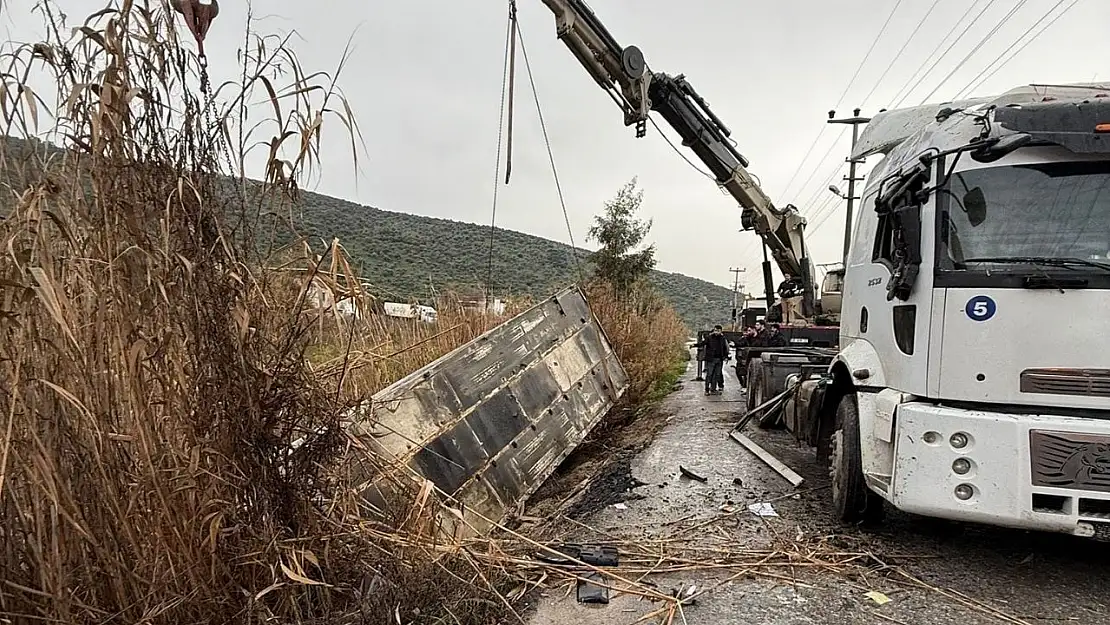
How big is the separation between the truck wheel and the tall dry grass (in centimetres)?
331

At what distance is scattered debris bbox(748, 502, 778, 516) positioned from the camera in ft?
17.4

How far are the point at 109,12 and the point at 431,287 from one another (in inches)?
251

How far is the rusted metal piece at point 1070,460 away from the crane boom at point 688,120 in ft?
23.3

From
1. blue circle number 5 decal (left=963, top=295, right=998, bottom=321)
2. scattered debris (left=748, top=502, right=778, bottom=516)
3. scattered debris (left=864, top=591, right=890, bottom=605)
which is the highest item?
blue circle number 5 decal (left=963, top=295, right=998, bottom=321)

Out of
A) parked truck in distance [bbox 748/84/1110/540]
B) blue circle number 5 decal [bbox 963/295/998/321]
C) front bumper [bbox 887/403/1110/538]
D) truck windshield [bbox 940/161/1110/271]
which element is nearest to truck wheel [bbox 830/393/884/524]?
parked truck in distance [bbox 748/84/1110/540]

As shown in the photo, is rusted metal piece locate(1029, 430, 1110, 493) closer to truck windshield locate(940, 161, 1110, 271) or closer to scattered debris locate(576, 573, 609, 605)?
truck windshield locate(940, 161, 1110, 271)

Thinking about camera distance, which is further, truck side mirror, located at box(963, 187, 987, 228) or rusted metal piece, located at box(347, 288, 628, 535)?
rusted metal piece, located at box(347, 288, 628, 535)

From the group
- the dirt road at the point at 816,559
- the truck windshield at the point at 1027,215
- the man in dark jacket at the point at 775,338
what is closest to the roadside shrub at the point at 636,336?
the man in dark jacket at the point at 775,338

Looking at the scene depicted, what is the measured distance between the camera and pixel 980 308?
12.4 feet

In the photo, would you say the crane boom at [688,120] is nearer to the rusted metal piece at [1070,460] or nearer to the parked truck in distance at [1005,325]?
the parked truck in distance at [1005,325]

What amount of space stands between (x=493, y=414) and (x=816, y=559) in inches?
97.9

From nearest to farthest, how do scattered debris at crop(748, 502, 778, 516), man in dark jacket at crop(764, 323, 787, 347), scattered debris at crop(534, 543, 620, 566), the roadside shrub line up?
1. scattered debris at crop(534, 543, 620, 566)
2. scattered debris at crop(748, 502, 778, 516)
3. man in dark jacket at crop(764, 323, 787, 347)
4. the roadside shrub

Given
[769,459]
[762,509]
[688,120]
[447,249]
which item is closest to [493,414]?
[762,509]

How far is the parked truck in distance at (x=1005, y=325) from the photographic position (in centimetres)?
364
